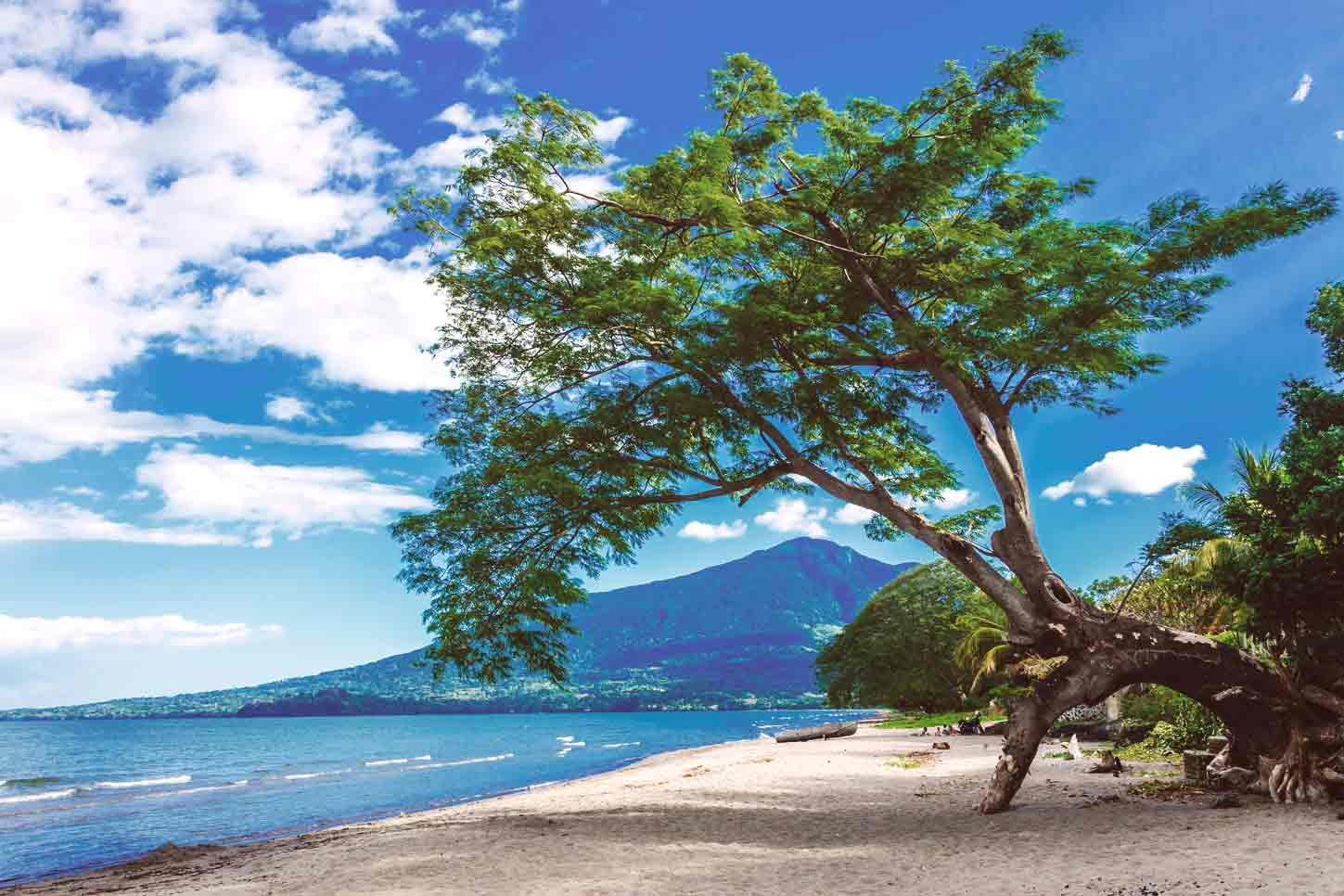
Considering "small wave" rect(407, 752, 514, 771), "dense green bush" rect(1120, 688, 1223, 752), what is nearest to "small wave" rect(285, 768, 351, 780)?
"small wave" rect(407, 752, 514, 771)

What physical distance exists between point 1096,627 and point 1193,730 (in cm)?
598

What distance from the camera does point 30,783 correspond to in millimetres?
45344

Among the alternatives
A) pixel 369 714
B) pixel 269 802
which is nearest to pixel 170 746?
pixel 269 802

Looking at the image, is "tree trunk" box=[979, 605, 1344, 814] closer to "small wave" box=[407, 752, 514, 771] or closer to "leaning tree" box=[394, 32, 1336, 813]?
"leaning tree" box=[394, 32, 1336, 813]

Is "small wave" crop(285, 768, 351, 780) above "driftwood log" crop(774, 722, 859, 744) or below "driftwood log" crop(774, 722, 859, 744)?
below

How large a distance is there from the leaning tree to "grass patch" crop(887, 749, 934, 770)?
7.82 m

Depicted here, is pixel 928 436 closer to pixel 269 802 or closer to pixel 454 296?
pixel 454 296

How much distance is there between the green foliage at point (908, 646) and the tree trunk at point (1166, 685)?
2787 centimetres

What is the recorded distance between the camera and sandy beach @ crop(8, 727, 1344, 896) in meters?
7.21

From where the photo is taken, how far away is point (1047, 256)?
10.6m

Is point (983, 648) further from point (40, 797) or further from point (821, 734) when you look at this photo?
point (40, 797)

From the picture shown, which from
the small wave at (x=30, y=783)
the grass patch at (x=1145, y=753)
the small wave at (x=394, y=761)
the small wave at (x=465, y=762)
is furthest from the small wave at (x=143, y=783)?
the grass patch at (x=1145, y=753)

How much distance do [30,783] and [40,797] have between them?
35.4 ft

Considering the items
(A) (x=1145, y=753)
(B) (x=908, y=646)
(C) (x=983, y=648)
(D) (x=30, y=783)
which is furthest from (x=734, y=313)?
(D) (x=30, y=783)
